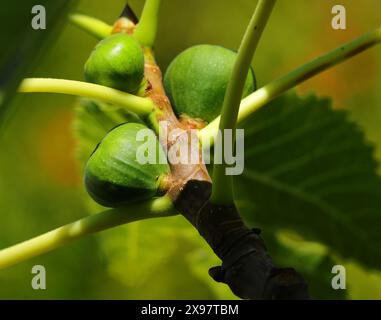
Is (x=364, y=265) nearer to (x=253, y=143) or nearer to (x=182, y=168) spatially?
(x=253, y=143)

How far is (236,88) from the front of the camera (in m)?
0.97

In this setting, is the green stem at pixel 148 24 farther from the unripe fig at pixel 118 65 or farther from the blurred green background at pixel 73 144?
the blurred green background at pixel 73 144

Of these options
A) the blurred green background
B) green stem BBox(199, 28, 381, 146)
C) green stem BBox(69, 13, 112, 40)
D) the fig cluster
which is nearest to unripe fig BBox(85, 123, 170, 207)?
the fig cluster

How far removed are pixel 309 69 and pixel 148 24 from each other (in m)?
0.30

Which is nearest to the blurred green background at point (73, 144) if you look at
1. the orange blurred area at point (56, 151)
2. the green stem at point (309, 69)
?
the orange blurred area at point (56, 151)

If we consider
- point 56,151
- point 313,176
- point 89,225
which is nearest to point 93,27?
point 89,225

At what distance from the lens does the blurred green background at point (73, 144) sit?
70.2 inches

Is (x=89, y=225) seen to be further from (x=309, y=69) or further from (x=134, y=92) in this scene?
(x=309, y=69)

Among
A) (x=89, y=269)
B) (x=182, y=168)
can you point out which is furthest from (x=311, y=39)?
(x=182, y=168)

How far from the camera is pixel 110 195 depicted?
1097mm

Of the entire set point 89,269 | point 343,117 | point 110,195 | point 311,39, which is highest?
point 311,39
